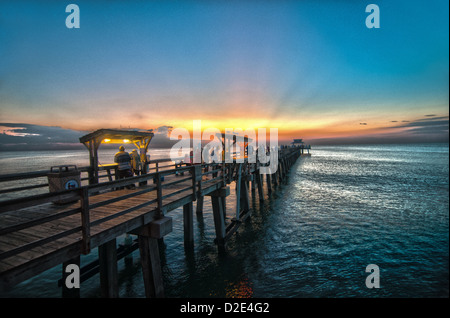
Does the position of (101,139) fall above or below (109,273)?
above

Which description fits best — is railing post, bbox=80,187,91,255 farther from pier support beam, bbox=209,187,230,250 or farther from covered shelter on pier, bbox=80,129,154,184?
pier support beam, bbox=209,187,230,250

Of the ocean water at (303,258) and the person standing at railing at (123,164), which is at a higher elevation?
the person standing at railing at (123,164)

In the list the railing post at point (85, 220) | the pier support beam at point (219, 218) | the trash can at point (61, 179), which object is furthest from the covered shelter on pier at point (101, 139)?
the pier support beam at point (219, 218)

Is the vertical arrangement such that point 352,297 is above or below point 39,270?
below

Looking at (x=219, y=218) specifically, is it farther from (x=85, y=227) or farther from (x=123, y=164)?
(x=85, y=227)

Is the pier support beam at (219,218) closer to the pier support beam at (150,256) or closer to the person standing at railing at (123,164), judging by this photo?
the person standing at railing at (123,164)

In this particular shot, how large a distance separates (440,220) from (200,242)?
1569cm

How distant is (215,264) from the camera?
8992 mm

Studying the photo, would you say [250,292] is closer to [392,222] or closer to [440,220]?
[392,222]

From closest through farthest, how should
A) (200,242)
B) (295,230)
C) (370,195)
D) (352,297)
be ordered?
(352,297) < (200,242) < (295,230) < (370,195)

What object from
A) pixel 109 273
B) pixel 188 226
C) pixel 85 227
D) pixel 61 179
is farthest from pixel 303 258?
pixel 61 179
